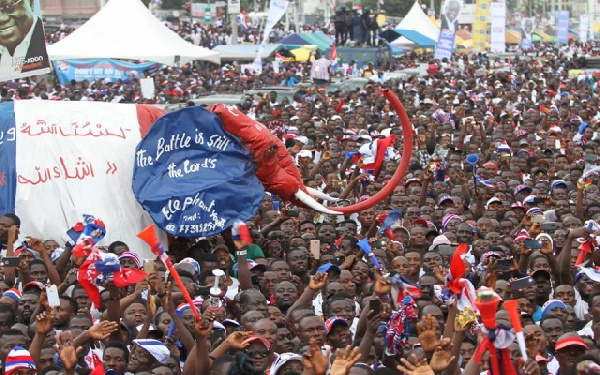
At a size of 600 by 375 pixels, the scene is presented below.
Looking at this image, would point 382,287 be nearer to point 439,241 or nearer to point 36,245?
point 439,241

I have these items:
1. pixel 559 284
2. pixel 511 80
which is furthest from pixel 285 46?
pixel 559 284

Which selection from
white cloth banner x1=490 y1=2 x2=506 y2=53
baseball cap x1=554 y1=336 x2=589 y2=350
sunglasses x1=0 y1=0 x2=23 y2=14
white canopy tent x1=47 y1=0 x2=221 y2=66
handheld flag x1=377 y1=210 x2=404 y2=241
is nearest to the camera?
baseball cap x1=554 y1=336 x2=589 y2=350

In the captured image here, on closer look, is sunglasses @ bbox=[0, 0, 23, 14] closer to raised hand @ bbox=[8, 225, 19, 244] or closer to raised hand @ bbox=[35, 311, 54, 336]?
raised hand @ bbox=[8, 225, 19, 244]

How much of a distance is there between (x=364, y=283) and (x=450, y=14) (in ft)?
78.6

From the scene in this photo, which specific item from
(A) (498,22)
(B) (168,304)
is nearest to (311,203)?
(B) (168,304)

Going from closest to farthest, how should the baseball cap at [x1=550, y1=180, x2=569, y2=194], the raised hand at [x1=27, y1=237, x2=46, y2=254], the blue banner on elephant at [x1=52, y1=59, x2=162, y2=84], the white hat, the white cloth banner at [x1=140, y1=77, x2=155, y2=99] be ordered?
1. the raised hand at [x1=27, y1=237, x2=46, y2=254]
2. the white hat
3. the baseball cap at [x1=550, y1=180, x2=569, y2=194]
4. the white cloth banner at [x1=140, y1=77, x2=155, y2=99]
5. the blue banner on elephant at [x1=52, y1=59, x2=162, y2=84]

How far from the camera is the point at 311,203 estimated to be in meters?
10.8

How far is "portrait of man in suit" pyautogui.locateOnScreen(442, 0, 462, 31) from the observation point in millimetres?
32375

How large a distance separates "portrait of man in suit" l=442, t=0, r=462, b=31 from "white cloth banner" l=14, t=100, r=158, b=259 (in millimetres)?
21963

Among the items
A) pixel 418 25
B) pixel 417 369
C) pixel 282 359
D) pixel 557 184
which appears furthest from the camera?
pixel 418 25

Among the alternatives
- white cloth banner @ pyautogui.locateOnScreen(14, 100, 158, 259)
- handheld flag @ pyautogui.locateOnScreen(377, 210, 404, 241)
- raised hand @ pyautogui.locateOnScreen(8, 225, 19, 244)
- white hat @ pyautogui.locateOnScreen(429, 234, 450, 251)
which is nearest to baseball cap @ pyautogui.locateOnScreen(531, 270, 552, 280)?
white hat @ pyautogui.locateOnScreen(429, 234, 450, 251)

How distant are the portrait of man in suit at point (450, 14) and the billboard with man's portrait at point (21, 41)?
63.6 ft

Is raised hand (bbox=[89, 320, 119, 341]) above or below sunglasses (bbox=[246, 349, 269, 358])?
above

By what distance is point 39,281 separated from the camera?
934 cm
